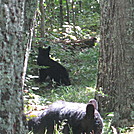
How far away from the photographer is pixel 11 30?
2.85 meters

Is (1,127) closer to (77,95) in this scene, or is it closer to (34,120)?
(34,120)

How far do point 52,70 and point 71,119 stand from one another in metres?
6.38

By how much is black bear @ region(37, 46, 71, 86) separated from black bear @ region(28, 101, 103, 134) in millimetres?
5654

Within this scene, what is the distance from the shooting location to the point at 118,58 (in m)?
5.89

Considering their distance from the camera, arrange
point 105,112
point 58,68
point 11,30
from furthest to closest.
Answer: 1. point 58,68
2. point 105,112
3. point 11,30

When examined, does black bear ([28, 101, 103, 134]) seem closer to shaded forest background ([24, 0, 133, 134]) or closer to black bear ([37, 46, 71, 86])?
shaded forest background ([24, 0, 133, 134])

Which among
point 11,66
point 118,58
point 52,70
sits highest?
point 11,66

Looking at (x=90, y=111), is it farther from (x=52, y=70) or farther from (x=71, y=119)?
(x=52, y=70)

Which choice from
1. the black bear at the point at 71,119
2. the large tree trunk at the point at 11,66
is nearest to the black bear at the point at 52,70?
the black bear at the point at 71,119

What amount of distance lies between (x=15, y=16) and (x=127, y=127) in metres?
3.56

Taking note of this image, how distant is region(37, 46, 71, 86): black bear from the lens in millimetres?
11008

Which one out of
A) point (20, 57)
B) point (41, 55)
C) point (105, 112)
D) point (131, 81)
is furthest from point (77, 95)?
point (20, 57)

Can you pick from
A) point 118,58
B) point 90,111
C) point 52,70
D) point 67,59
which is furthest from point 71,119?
point 67,59

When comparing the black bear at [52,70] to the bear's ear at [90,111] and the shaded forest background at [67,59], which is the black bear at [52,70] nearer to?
the shaded forest background at [67,59]
